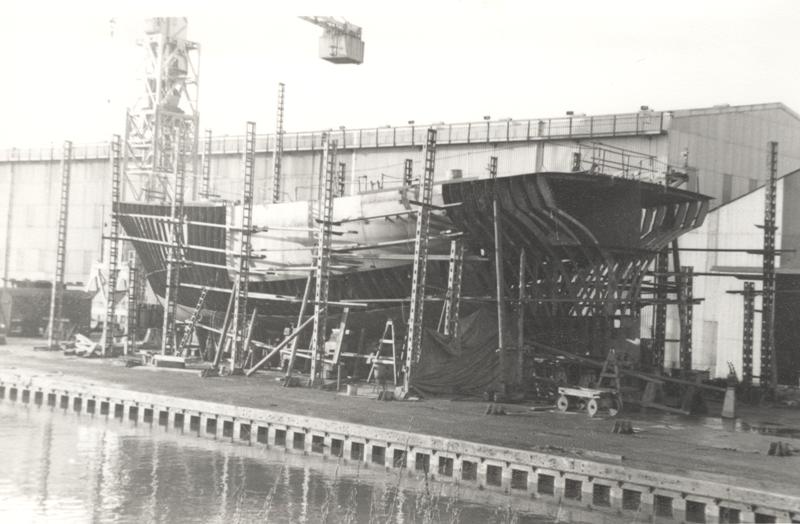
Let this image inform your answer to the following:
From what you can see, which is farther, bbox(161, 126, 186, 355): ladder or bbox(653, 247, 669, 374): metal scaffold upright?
bbox(161, 126, 186, 355): ladder

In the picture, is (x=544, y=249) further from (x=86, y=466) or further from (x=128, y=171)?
(x=128, y=171)

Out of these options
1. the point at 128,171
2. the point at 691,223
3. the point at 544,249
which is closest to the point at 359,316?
the point at 544,249

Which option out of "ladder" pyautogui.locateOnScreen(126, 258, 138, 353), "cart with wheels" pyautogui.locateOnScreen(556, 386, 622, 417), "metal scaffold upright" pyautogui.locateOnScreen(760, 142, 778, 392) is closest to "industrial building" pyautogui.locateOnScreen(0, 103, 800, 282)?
"metal scaffold upright" pyautogui.locateOnScreen(760, 142, 778, 392)

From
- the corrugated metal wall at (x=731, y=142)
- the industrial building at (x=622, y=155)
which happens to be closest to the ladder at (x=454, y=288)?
the industrial building at (x=622, y=155)

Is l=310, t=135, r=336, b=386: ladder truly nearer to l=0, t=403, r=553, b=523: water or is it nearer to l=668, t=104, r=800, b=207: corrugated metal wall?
l=0, t=403, r=553, b=523: water

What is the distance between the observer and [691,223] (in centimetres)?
2992

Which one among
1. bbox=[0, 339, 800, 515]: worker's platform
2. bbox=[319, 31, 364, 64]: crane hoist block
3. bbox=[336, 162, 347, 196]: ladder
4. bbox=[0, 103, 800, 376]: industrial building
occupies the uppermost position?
bbox=[319, 31, 364, 64]: crane hoist block

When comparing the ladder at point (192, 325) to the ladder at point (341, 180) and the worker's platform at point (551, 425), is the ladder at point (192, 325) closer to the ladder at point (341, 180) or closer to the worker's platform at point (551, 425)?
the worker's platform at point (551, 425)

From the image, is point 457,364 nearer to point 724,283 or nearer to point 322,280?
point 322,280

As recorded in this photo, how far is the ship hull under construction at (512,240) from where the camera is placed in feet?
85.4

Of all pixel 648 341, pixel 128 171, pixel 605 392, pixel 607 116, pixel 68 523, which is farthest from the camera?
pixel 128 171

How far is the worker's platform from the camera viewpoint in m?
15.7

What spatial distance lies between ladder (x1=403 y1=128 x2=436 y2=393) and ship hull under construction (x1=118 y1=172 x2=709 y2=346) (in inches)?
33.3

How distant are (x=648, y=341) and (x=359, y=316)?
10.1m
